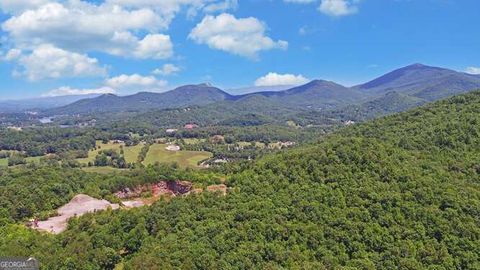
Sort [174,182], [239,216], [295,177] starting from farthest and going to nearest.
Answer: [174,182]
[295,177]
[239,216]

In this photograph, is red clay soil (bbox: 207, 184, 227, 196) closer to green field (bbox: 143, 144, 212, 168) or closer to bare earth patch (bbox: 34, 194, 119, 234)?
bare earth patch (bbox: 34, 194, 119, 234)

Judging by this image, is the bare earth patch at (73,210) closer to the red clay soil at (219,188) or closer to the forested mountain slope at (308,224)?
the forested mountain slope at (308,224)

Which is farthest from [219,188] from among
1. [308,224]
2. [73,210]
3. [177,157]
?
[177,157]

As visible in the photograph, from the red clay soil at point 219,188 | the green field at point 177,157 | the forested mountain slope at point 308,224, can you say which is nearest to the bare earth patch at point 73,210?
the forested mountain slope at point 308,224

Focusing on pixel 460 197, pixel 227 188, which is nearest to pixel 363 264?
pixel 460 197

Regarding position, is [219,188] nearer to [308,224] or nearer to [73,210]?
[308,224]

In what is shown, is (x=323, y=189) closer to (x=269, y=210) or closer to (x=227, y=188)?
(x=269, y=210)
